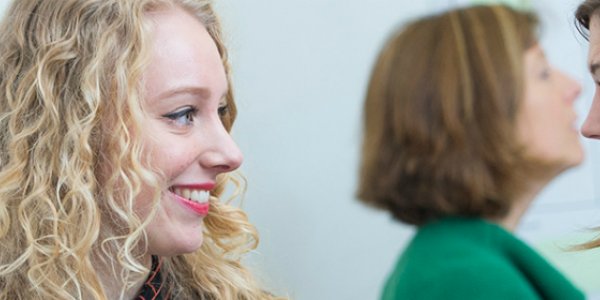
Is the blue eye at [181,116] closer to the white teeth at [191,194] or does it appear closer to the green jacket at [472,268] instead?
the white teeth at [191,194]

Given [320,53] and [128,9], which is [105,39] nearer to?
[128,9]

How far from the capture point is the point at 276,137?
1501mm

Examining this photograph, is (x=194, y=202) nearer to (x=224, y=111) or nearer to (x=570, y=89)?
(x=224, y=111)

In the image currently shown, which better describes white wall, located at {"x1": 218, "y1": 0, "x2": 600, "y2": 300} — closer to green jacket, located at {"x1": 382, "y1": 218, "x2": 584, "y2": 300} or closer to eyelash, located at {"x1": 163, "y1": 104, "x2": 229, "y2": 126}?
eyelash, located at {"x1": 163, "y1": 104, "x2": 229, "y2": 126}

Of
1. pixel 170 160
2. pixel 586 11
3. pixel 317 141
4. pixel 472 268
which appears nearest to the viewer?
pixel 472 268

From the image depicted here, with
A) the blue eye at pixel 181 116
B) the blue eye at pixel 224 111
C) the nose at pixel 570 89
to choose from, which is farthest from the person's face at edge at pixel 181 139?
the nose at pixel 570 89

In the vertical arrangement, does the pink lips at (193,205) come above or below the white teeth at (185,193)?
below

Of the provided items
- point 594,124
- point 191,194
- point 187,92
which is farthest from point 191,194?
point 594,124

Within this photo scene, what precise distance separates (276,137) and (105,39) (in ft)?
2.13

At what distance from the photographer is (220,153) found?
2.95 ft

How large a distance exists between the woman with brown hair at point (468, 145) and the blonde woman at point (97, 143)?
47 centimetres

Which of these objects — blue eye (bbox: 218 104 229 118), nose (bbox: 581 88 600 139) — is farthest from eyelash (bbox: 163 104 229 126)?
nose (bbox: 581 88 600 139)

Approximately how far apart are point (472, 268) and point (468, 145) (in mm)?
67

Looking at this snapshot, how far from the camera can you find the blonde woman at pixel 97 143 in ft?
2.86
